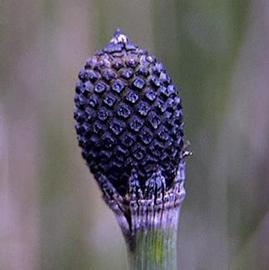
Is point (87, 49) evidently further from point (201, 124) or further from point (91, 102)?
point (91, 102)

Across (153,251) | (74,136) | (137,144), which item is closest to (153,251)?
(153,251)

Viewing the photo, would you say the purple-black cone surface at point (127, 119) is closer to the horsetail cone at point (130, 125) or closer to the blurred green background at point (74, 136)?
the horsetail cone at point (130, 125)

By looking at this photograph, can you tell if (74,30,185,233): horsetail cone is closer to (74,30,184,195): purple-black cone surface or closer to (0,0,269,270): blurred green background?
(74,30,184,195): purple-black cone surface

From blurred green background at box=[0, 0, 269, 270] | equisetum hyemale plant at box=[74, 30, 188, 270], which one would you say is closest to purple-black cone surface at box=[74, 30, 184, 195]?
equisetum hyemale plant at box=[74, 30, 188, 270]

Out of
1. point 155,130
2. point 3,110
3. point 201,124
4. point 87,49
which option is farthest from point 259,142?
point 155,130

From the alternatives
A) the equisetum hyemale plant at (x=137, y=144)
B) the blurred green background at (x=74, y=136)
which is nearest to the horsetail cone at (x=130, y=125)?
the equisetum hyemale plant at (x=137, y=144)
